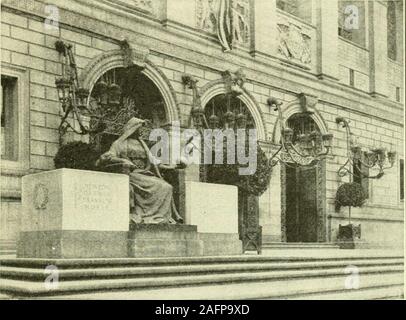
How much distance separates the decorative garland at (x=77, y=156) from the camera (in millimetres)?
14336

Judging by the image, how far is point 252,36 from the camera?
73.4 feet

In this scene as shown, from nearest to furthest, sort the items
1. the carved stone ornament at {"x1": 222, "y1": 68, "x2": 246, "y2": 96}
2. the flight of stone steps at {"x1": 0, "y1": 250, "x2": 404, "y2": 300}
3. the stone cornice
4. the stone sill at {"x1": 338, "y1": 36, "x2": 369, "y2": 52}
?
1. the flight of stone steps at {"x1": 0, "y1": 250, "x2": 404, "y2": 300}
2. the stone cornice
3. the carved stone ornament at {"x1": 222, "y1": 68, "x2": 246, "y2": 96}
4. the stone sill at {"x1": 338, "y1": 36, "x2": 369, "y2": 52}

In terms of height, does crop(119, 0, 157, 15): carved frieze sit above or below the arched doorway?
above

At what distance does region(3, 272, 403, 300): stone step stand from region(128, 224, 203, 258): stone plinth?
151cm

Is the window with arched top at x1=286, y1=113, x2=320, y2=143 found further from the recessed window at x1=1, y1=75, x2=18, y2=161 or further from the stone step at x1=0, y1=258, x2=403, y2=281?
the recessed window at x1=1, y1=75, x2=18, y2=161

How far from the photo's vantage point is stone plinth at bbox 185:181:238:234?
13484mm

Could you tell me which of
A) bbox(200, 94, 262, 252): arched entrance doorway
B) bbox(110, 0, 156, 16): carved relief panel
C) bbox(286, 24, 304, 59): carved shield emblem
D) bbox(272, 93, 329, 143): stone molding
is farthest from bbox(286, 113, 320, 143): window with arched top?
bbox(110, 0, 156, 16): carved relief panel

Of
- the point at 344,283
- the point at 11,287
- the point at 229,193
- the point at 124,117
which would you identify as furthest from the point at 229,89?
the point at 11,287

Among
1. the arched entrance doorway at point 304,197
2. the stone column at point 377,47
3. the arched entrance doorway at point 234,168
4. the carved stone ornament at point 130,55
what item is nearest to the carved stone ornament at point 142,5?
the carved stone ornament at point 130,55

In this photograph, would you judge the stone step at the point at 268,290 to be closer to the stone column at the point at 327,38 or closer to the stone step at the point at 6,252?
the stone step at the point at 6,252

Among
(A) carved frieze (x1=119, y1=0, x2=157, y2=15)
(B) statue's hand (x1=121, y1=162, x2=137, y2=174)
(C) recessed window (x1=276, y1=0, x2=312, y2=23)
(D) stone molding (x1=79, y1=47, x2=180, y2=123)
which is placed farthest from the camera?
(C) recessed window (x1=276, y1=0, x2=312, y2=23)

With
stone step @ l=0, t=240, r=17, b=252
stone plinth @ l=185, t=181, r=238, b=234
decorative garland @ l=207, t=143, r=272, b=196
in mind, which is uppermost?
decorative garland @ l=207, t=143, r=272, b=196
